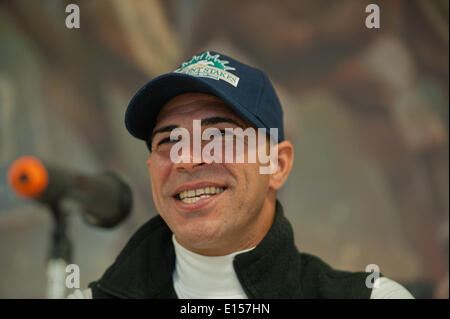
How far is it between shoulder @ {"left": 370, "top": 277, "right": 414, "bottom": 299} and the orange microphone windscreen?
27.3 inches

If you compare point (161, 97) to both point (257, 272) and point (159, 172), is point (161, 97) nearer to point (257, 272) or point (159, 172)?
point (159, 172)

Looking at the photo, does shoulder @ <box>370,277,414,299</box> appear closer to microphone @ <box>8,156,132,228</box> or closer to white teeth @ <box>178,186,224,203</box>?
white teeth @ <box>178,186,224,203</box>

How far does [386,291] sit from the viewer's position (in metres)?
0.94

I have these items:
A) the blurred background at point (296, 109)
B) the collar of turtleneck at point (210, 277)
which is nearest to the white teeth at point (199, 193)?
the collar of turtleneck at point (210, 277)

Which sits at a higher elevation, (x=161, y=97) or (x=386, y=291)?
(x=161, y=97)

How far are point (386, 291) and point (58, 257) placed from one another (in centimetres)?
69

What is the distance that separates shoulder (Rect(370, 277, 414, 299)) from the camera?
3.03 ft

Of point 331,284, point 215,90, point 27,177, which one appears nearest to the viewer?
point 27,177

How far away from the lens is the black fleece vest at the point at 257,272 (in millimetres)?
904

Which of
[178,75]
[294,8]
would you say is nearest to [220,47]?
[294,8]

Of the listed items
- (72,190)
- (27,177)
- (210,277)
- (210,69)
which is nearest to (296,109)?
(210,69)

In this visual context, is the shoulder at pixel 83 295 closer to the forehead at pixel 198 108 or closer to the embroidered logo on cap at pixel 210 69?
the forehead at pixel 198 108

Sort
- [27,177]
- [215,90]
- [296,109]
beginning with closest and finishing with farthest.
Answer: [27,177] → [215,90] → [296,109]
